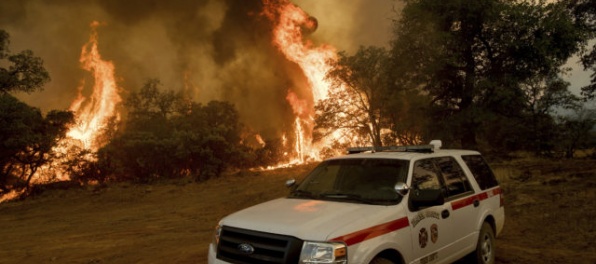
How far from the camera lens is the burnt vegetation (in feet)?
63.0

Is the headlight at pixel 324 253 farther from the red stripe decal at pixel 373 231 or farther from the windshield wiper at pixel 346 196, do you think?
the windshield wiper at pixel 346 196

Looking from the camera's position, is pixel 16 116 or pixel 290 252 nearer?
pixel 290 252

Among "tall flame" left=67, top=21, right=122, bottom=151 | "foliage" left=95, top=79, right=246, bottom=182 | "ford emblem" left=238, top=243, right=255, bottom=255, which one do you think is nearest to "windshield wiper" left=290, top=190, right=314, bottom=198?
"ford emblem" left=238, top=243, right=255, bottom=255

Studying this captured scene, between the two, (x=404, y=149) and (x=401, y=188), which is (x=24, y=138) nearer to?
(x=404, y=149)

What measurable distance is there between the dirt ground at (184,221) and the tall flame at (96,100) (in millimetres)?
15614

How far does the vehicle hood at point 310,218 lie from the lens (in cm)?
393

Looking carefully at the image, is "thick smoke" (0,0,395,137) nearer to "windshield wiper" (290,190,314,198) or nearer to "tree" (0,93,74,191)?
"tree" (0,93,74,191)

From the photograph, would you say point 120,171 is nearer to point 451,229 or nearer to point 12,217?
point 12,217

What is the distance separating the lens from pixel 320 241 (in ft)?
12.5

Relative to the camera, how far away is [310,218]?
4203 millimetres

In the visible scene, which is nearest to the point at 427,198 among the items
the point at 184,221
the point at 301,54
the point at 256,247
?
the point at 256,247

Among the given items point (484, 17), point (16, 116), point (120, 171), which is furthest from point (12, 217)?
point (484, 17)

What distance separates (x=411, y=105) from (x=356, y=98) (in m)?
5.93

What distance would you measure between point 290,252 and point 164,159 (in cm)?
Result: 3085
